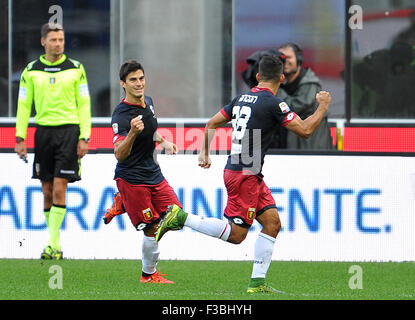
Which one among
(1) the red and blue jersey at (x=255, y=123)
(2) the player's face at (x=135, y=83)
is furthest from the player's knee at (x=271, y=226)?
(2) the player's face at (x=135, y=83)

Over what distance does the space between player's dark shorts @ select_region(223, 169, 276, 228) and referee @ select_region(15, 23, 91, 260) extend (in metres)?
3.12

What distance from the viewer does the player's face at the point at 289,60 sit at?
13484 mm

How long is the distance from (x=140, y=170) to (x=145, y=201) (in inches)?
10.4

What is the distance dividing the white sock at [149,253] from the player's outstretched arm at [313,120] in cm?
167

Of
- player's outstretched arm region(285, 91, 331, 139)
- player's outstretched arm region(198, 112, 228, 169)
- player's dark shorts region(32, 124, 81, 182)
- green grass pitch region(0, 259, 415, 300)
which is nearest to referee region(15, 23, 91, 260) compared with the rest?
player's dark shorts region(32, 124, 81, 182)

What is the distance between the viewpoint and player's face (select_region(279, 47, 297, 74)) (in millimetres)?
13484

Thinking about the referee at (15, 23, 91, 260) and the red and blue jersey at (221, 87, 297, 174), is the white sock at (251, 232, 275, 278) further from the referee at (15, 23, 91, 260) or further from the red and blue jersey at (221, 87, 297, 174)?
the referee at (15, 23, 91, 260)

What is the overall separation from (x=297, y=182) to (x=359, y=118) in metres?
2.91

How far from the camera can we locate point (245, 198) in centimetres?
988

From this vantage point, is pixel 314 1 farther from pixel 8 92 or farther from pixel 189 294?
pixel 189 294

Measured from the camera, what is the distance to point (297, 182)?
1287 cm

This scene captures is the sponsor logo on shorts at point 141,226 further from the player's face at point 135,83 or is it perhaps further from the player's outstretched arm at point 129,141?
the player's face at point 135,83

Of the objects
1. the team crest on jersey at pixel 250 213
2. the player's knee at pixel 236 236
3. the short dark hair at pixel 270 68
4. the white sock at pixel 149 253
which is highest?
the short dark hair at pixel 270 68

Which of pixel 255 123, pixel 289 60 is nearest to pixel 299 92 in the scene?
pixel 289 60
